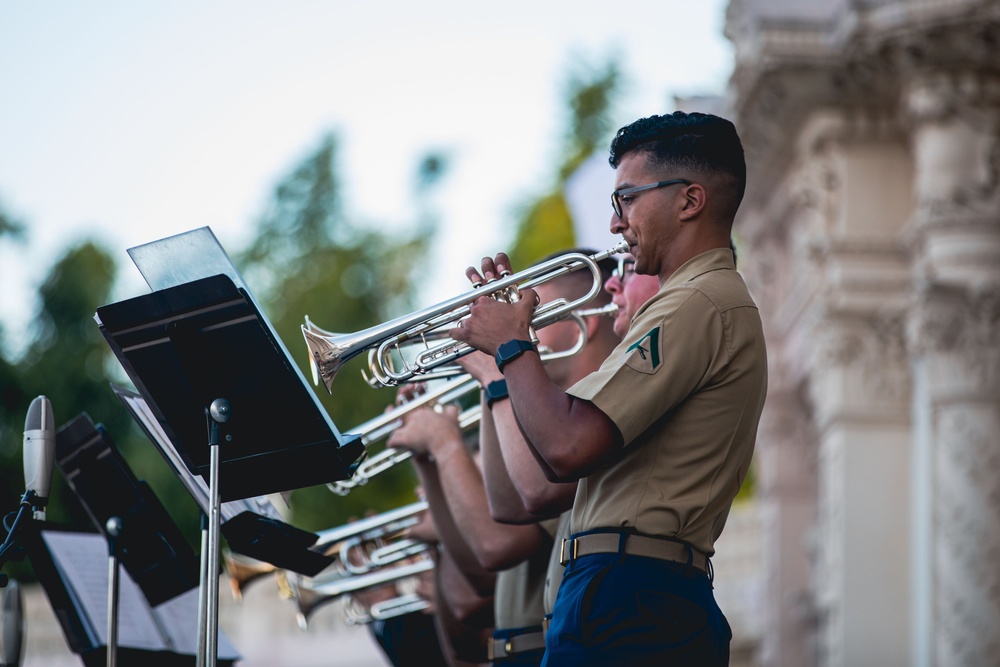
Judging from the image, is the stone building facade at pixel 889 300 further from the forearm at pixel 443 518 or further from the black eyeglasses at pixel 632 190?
the black eyeglasses at pixel 632 190

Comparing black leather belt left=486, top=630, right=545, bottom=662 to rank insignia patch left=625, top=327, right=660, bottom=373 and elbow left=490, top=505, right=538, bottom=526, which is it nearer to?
elbow left=490, top=505, right=538, bottom=526

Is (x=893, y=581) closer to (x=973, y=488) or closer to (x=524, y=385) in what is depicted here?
(x=973, y=488)

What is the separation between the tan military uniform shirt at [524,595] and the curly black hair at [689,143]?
6.42 ft

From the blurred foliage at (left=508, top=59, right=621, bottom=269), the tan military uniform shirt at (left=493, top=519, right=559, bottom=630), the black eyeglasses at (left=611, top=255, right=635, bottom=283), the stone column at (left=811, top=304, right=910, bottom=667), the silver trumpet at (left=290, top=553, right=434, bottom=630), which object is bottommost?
the blurred foliage at (left=508, top=59, right=621, bottom=269)

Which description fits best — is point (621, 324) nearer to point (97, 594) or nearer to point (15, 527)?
point (15, 527)

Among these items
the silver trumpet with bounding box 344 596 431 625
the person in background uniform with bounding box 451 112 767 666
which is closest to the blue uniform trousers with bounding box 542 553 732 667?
the person in background uniform with bounding box 451 112 767 666

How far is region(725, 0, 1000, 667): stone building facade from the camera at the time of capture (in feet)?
36.1

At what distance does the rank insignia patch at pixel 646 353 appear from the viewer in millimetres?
3701

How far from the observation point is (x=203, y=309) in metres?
4.22

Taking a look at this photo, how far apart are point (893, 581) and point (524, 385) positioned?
8.99 meters

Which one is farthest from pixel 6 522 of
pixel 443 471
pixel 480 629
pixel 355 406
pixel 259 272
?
pixel 259 272

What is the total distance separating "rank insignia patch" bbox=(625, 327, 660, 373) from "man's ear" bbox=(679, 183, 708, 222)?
0.41 metres

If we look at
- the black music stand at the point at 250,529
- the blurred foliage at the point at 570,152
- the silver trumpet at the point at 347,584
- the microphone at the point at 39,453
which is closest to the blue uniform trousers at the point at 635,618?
the black music stand at the point at 250,529

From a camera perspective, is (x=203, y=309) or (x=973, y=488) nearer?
(x=203, y=309)
